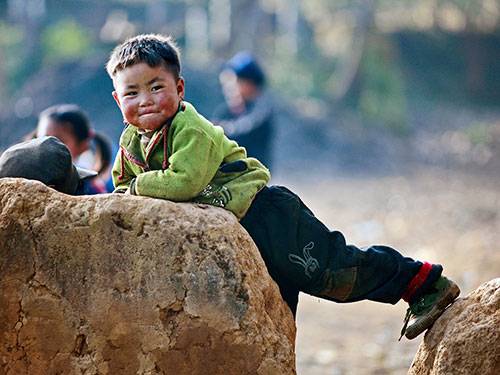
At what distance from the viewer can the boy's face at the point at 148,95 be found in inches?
102

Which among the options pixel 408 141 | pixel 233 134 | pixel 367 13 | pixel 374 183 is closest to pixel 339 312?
pixel 233 134

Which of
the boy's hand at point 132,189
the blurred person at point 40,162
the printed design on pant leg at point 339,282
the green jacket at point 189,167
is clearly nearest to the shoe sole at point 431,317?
the printed design on pant leg at point 339,282

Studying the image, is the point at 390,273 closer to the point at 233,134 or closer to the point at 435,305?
the point at 435,305

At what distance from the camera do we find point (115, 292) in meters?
2.40

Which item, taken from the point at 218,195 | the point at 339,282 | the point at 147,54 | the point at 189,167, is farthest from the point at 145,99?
the point at 339,282

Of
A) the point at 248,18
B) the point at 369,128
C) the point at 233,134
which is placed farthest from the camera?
the point at 248,18

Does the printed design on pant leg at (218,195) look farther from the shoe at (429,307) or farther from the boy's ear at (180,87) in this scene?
the shoe at (429,307)

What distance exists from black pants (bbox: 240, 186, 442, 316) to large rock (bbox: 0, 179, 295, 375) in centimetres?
30

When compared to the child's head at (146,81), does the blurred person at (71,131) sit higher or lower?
higher

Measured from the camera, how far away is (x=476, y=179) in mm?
12906

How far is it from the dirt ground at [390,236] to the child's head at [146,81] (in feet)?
10.5

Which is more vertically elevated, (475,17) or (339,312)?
(475,17)

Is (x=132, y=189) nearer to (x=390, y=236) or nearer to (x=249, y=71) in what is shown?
(x=249, y=71)

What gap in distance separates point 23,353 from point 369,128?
15.7 metres
